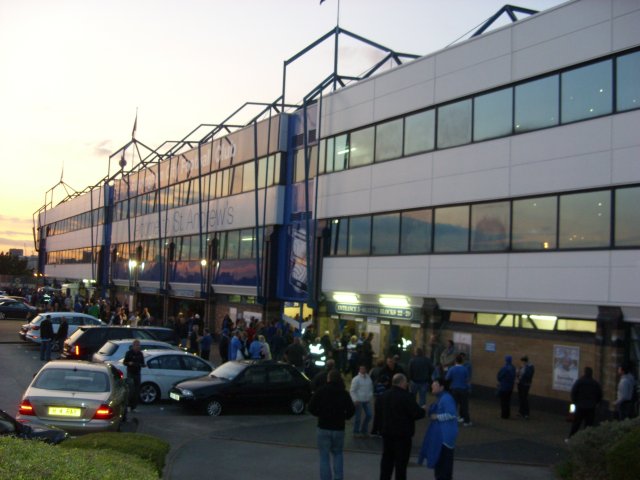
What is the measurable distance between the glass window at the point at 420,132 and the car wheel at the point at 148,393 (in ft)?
37.3

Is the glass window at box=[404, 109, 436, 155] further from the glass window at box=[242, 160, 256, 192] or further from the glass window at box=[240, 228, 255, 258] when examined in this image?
the glass window at box=[240, 228, 255, 258]

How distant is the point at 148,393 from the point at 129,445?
34.7 ft

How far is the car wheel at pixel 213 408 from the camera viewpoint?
1711 centimetres

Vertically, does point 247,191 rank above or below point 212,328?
above

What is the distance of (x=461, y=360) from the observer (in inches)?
674

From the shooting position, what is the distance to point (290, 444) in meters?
14.1

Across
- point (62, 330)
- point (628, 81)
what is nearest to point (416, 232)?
point (628, 81)

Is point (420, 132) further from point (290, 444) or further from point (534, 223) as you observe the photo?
point (290, 444)

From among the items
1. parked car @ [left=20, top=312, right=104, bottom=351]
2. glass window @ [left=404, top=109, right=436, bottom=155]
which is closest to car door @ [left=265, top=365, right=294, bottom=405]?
glass window @ [left=404, top=109, right=436, bottom=155]

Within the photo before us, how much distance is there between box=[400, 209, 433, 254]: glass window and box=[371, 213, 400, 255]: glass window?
1.21 ft

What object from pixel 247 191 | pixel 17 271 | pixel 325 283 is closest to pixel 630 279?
A: pixel 325 283

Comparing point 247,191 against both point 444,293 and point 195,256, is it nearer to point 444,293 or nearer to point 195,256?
point 195,256

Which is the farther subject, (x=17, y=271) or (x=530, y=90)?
(x=17, y=271)

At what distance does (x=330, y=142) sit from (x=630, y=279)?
1454 cm
